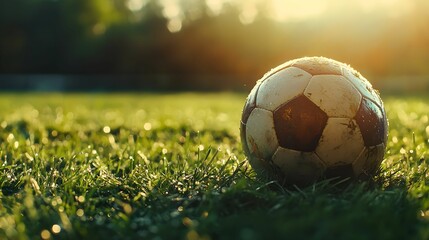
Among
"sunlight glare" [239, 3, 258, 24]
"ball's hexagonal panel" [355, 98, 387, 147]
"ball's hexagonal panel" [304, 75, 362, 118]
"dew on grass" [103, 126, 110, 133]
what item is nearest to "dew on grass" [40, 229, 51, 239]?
"ball's hexagonal panel" [304, 75, 362, 118]

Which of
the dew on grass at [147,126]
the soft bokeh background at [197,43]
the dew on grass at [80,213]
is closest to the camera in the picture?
the dew on grass at [80,213]

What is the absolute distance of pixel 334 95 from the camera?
3.09 m

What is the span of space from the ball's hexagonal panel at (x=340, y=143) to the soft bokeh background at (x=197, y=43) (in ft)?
69.0

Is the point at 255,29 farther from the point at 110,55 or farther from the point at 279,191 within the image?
→ the point at 279,191

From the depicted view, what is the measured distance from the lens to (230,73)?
29312 mm

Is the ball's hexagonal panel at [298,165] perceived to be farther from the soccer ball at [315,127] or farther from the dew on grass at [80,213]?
the dew on grass at [80,213]

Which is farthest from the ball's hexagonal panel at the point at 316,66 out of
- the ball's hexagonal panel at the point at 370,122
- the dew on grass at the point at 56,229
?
the dew on grass at the point at 56,229

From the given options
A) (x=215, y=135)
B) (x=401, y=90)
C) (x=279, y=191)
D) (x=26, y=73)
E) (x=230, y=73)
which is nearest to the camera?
(x=279, y=191)

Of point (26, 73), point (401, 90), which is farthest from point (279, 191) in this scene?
point (26, 73)

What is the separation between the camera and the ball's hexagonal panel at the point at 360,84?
10.4ft

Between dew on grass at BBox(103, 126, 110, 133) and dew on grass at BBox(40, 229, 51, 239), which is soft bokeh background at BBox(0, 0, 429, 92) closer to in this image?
dew on grass at BBox(103, 126, 110, 133)

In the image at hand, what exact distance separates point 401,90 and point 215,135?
18581 mm

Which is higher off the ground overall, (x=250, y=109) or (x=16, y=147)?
(x=250, y=109)

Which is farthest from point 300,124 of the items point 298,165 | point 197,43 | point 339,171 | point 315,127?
point 197,43
